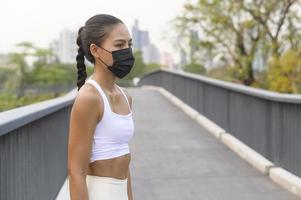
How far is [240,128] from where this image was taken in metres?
10.2

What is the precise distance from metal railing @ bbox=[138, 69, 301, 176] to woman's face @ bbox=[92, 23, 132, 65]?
4.69 metres

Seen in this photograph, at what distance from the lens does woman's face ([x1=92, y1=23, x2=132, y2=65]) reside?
2525 millimetres

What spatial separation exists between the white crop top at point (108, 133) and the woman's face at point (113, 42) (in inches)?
4.9

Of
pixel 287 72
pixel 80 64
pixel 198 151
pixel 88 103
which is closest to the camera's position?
pixel 88 103

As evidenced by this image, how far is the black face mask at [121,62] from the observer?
253 cm

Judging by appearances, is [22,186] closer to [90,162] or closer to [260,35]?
[90,162]

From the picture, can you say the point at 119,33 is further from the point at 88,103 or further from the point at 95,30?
the point at 88,103

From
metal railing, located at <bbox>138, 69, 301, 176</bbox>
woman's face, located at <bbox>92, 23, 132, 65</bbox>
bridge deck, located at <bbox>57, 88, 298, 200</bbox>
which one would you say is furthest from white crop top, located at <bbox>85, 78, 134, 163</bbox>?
metal railing, located at <bbox>138, 69, 301, 176</bbox>

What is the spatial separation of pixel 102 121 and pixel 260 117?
6.60 metres

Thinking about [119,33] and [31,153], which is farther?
[31,153]

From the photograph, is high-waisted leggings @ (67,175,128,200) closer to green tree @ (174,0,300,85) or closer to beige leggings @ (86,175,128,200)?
beige leggings @ (86,175,128,200)

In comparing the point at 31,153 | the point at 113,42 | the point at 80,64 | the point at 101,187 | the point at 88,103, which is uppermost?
the point at 113,42

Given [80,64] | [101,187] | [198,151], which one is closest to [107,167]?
[101,187]

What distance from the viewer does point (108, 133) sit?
244 centimetres
